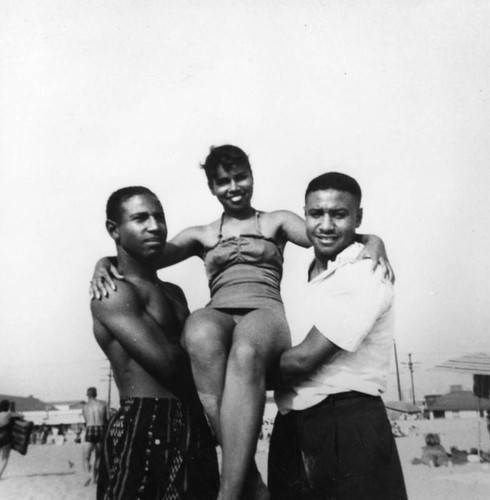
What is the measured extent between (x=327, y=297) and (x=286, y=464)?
797 millimetres

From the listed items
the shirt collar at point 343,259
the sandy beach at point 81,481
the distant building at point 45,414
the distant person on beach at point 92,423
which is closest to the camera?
the shirt collar at point 343,259

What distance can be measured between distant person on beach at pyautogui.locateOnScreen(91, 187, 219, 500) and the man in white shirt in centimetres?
53

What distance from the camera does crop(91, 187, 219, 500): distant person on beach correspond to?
3026mm

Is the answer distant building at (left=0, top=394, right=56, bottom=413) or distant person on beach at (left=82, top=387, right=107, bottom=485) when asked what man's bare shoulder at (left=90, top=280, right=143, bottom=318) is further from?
distant building at (left=0, top=394, right=56, bottom=413)

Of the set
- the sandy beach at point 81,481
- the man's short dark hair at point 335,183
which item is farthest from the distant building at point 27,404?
the man's short dark hair at point 335,183

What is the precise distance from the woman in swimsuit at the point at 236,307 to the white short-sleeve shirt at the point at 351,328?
23 cm

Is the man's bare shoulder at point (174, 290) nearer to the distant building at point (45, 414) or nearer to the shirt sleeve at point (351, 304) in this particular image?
the shirt sleeve at point (351, 304)

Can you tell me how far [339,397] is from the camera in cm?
262

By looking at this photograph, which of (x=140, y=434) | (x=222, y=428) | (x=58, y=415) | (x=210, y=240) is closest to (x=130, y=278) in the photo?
(x=210, y=240)

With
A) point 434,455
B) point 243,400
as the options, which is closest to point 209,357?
point 243,400

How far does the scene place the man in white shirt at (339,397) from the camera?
8.23 ft

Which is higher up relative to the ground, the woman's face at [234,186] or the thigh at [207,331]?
the woman's face at [234,186]

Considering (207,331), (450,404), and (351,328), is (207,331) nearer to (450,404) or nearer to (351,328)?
(351,328)

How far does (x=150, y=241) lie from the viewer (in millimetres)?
3309
